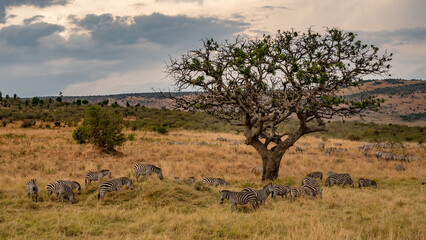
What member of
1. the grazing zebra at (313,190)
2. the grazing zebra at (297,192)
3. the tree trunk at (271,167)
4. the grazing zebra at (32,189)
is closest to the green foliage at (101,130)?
the grazing zebra at (32,189)

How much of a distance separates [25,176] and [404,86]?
538ft

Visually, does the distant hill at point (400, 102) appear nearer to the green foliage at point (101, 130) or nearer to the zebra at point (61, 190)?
the green foliage at point (101, 130)

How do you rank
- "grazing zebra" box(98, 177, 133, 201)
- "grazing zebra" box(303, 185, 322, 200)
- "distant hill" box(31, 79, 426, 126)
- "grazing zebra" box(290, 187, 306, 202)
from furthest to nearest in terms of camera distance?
"distant hill" box(31, 79, 426, 126), "grazing zebra" box(303, 185, 322, 200), "grazing zebra" box(290, 187, 306, 202), "grazing zebra" box(98, 177, 133, 201)

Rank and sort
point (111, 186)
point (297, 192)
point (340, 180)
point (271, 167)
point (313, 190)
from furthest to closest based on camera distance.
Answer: point (271, 167), point (340, 180), point (313, 190), point (297, 192), point (111, 186)

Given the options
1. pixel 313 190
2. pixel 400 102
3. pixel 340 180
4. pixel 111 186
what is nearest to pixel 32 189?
pixel 111 186

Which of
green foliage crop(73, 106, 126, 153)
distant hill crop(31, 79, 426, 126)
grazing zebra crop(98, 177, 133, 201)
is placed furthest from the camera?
distant hill crop(31, 79, 426, 126)

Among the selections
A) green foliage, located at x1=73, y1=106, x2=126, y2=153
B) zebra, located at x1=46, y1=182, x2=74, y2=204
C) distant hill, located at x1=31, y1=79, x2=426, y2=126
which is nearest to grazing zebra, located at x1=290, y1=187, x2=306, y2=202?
zebra, located at x1=46, y1=182, x2=74, y2=204

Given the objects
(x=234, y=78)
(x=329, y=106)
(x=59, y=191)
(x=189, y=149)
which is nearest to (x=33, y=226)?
(x=59, y=191)

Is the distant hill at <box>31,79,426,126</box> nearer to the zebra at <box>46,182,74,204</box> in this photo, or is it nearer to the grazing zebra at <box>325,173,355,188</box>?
the grazing zebra at <box>325,173,355,188</box>

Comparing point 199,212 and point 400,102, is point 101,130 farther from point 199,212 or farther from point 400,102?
point 400,102

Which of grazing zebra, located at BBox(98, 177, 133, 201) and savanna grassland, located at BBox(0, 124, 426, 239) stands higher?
grazing zebra, located at BBox(98, 177, 133, 201)

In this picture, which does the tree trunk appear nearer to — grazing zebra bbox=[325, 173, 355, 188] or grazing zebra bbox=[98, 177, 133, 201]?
grazing zebra bbox=[325, 173, 355, 188]

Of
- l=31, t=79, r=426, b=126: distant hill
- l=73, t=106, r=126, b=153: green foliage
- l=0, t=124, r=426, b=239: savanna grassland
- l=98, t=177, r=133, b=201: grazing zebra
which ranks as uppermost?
l=31, t=79, r=426, b=126: distant hill

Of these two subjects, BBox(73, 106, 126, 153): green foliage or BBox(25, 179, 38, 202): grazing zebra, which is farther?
BBox(73, 106, 126, 153): green foliage
